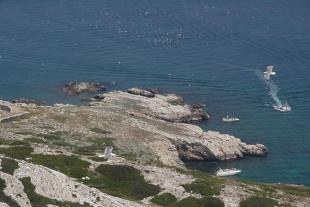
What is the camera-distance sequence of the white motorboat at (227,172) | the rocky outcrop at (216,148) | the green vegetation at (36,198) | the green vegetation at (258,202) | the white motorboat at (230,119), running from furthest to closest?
1. the white motorboat at (230,119)
2. the rocky outcrop at (216,148)
3. the white motorboat at (227,172)
4. the green vegetation at (258,202)
5. the green vegetation at (36,198)

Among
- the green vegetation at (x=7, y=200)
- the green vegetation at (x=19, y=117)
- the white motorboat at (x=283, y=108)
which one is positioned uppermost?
the green vegetation at (x=7, y=200)

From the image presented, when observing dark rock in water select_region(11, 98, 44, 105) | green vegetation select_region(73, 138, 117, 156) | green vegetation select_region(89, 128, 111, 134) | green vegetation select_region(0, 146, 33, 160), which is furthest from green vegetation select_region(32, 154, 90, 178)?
dark rock in water select_region(11, 98, 44, 105)

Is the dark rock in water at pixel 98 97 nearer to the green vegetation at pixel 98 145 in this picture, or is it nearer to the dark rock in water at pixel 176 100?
the dark rock in water at pixel 176 100

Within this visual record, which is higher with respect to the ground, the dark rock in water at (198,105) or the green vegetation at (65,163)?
the green vegetation at (65,163)

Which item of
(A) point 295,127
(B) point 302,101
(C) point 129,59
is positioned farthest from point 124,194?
(C) point 129,59

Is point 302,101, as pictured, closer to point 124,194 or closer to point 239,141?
point 239,141

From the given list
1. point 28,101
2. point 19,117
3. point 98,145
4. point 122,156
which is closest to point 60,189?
point 122,156

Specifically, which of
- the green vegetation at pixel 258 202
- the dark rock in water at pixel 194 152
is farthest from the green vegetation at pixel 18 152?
the dark rock in water at pixel 194 152

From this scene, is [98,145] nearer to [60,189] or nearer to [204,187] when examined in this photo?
[204,187]
